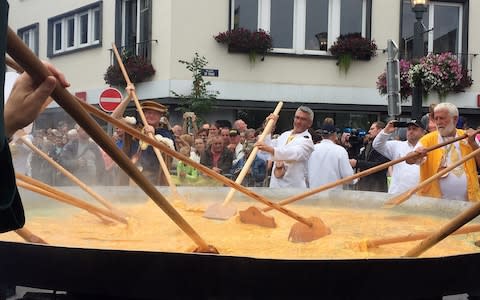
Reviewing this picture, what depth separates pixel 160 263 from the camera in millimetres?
2059

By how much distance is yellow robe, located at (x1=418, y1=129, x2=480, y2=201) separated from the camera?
15.2ft

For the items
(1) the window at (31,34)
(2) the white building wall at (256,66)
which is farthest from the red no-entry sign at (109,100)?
(1) the window at (31,34)

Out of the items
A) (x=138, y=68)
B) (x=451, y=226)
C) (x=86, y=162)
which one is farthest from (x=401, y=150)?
(x=138, y=68)

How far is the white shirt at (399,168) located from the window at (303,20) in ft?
29.1

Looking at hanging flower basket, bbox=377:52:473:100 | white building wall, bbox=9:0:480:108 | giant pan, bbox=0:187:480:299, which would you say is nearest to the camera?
giant pan, bbox=0:187:480:299

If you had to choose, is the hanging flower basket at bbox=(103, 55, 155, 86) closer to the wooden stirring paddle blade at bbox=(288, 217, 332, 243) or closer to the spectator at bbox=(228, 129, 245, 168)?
the spectator at bbox=(228, 129, 245, 168)

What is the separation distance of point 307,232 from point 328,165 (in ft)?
9.11

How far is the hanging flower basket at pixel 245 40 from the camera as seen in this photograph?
13891mm

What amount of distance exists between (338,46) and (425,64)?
2994 millimetres

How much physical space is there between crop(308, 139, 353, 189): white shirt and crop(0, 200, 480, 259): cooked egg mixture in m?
1.48

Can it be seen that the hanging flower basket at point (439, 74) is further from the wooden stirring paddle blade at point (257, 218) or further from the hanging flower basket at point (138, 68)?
the wooden stirring paddle blade at point (257, 218)

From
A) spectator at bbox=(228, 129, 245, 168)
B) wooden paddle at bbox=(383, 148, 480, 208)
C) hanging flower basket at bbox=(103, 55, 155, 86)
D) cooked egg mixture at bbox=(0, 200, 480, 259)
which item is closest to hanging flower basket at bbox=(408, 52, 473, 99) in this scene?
spectator at bbox=(228, 129, 245, 168)

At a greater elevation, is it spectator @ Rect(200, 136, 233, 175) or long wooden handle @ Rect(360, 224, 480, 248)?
spectator @ Rect(200, 136, 233, 175)

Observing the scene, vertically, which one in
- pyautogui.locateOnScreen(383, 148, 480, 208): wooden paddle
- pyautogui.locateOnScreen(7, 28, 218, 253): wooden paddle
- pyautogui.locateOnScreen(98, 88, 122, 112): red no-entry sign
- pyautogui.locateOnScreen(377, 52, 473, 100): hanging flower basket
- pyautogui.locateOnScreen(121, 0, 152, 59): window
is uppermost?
pyautogui.locateOnScreen(121, 0, 152, 59): window
